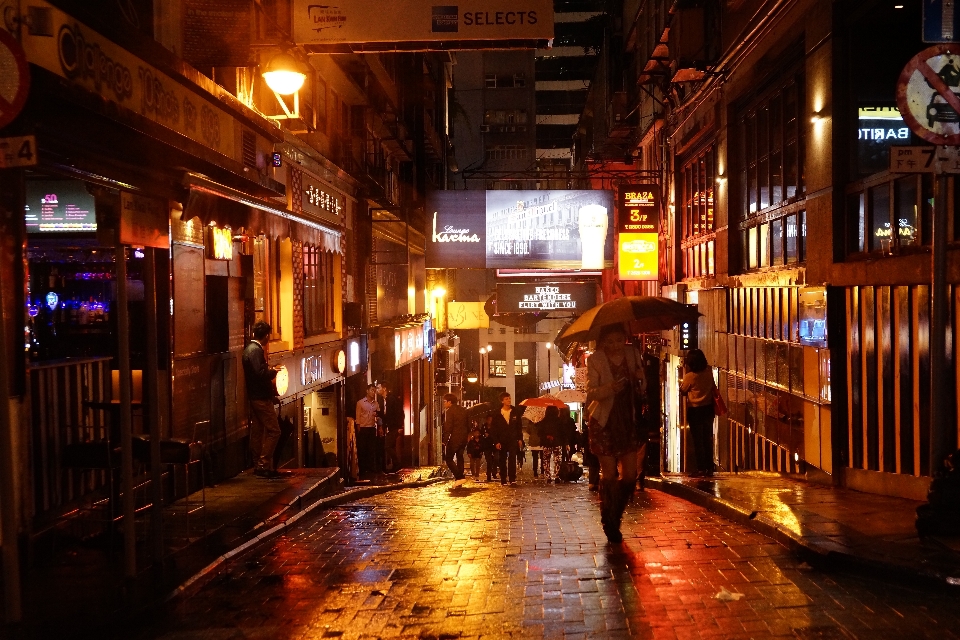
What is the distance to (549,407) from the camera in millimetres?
19375

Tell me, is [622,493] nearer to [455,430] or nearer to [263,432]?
[263,432]

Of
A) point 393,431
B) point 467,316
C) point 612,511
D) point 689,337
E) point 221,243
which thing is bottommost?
point 393,431

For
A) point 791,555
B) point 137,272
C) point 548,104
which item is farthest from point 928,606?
point 548,104

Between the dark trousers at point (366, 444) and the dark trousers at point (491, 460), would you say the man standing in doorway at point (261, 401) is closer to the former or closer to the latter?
the dark trousers at point (491, 460)

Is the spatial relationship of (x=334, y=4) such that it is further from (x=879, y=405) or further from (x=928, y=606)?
(x=928, y=606)

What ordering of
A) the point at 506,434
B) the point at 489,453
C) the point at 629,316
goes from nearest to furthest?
the point at 629,316 → the point at 506,434 → the point at 489,453

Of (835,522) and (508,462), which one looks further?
(508,462)

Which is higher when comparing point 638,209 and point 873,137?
point 638,209

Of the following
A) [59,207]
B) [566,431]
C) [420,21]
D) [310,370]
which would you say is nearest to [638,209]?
[566,431]

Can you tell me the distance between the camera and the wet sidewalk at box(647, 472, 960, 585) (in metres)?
7.16

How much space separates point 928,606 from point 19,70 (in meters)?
6.79

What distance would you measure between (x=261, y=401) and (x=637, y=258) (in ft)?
50.0

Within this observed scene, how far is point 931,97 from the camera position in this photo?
7711 millimetres

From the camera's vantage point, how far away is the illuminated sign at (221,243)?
12102mm
